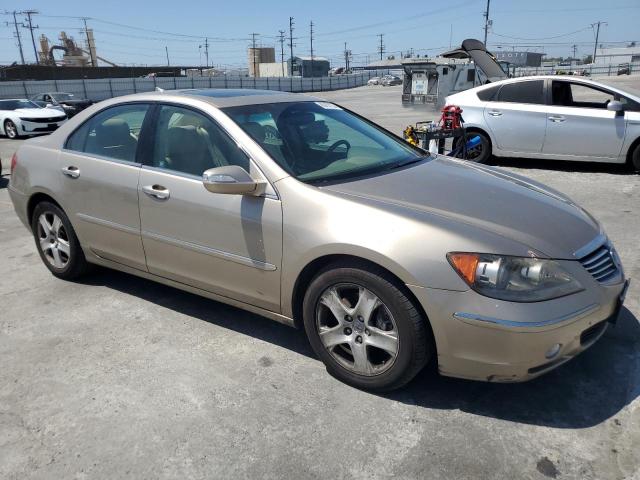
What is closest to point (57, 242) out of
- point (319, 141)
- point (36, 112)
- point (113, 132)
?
point (113, 132)

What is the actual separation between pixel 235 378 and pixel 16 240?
3.97 meters

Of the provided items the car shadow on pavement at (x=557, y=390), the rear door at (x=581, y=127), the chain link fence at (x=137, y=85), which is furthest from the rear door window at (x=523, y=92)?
the chain link fence at (x=137, y=85)

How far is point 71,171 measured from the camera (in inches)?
154

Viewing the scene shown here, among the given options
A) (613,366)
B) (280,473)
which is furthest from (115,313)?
(613,366)

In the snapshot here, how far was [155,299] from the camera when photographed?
4043 millimetres

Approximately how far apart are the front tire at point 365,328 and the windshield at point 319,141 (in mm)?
652

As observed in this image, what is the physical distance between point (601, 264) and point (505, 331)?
77 centimetres

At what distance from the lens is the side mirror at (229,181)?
2840 mm

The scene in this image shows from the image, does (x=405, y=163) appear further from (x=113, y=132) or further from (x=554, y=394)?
(x=113, y=132)

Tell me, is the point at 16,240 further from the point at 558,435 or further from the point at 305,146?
the point at 558,435

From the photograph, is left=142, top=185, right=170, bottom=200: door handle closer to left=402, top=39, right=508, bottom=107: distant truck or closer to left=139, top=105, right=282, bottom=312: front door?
left=139, top=105, right=282, bottom=312: front door

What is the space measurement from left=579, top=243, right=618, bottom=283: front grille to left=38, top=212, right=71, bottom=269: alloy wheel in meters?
3.66

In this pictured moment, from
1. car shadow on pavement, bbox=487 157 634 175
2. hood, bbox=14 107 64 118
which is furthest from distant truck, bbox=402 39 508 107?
hood, bbox=14 107 64 118

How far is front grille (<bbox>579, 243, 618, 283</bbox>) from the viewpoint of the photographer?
258 cm
